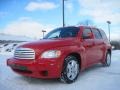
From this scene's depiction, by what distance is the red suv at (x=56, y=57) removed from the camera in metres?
6.04

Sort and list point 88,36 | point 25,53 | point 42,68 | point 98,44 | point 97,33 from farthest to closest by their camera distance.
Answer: point 97,33
point 98,44
point 88,36
point 25,53
point 42,68

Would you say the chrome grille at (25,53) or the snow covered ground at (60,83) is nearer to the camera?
the snow covered ground at (60,83)

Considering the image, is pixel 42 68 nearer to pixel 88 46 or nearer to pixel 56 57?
pixel 56 57

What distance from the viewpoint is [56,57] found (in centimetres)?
608

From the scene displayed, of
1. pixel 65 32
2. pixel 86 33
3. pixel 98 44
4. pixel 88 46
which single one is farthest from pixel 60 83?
pixel 98 44

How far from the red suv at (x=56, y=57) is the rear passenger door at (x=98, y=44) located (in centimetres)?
55

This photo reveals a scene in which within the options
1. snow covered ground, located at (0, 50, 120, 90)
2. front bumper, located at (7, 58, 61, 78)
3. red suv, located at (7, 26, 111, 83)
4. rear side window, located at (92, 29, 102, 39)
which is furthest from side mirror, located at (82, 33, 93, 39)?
front bumper, located at (7, 58, 61, 78)

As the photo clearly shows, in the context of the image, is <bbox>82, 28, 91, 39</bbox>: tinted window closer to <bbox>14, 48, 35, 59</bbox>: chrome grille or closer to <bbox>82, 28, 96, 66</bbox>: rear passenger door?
<bbox>82, 28, 96, 66</bbox>: rear passenger door

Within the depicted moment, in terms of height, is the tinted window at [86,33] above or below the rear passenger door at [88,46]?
above

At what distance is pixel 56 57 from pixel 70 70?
2.31 ft

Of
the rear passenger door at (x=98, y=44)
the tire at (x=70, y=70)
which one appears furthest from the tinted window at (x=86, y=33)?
the tire at (x=70, y=70)

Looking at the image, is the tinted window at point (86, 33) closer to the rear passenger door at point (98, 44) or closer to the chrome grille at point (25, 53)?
the rear passenger door at point (98, 44)

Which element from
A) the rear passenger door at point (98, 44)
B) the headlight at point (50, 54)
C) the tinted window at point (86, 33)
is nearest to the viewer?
the headlight at point (50, 54)

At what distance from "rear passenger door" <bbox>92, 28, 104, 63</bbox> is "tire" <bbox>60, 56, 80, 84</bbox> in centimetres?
155
